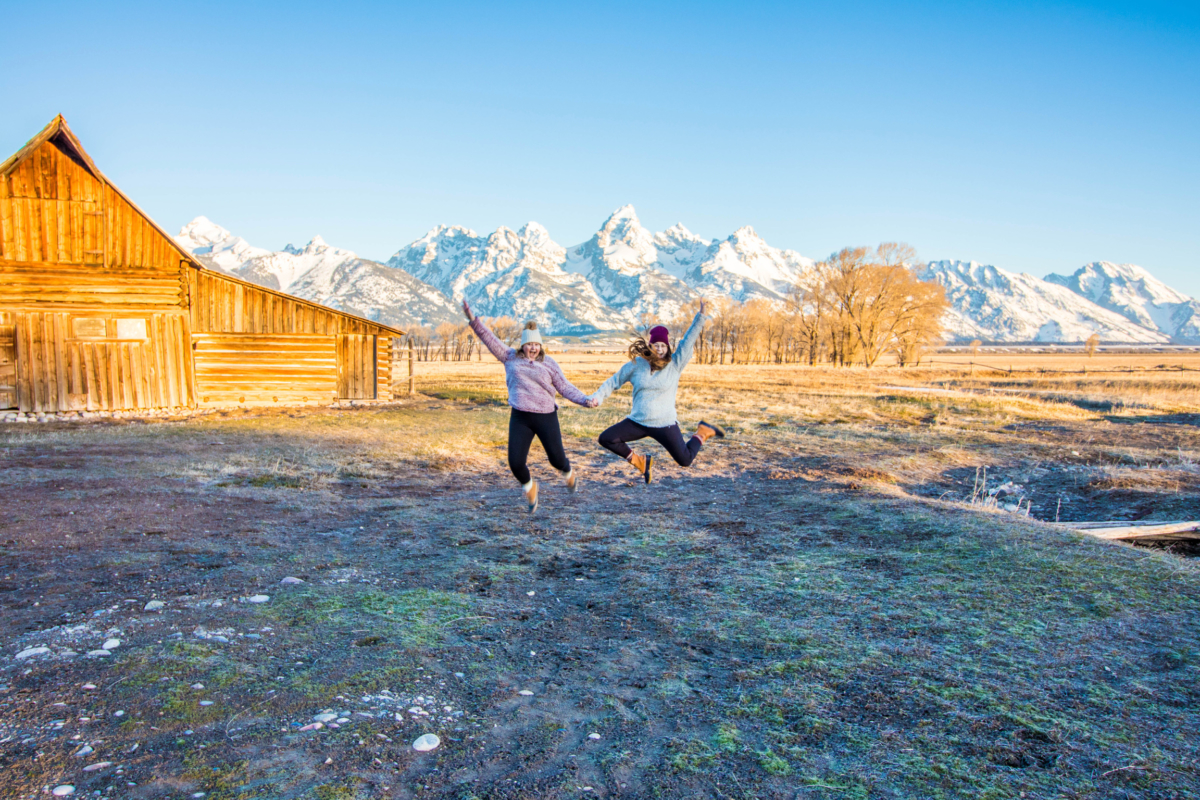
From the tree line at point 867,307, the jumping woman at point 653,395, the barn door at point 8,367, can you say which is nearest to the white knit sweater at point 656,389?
the jumping woman at point 653,395

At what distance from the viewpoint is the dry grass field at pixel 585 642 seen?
11.2ft

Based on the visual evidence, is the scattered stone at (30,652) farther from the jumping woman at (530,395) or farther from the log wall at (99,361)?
the log wall at (99,361)

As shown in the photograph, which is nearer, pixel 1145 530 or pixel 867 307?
pixel 1145 530

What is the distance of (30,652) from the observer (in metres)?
4.50

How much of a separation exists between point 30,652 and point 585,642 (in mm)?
3695

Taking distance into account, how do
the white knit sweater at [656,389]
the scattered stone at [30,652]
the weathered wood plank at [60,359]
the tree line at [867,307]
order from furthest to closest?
the tree line at [867,307] < the weathered wood plank at [60,359] < the white knit sweater at [656,389] < the scattered stone at [30,652]

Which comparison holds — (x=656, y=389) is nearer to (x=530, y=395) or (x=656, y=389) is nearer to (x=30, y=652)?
(x=530, y=395)

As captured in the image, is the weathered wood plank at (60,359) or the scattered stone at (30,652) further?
the weathered wood plank at (60,359)

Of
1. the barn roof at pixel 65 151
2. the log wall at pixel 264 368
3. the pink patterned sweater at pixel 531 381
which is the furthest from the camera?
the log wall at pixel 264 368

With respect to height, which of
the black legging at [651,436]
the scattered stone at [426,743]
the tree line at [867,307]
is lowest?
the scattered stone at [426,743]

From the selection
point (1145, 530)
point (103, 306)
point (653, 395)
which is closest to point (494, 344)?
point (653, 395)

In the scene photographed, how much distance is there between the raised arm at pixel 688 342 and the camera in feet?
25.5

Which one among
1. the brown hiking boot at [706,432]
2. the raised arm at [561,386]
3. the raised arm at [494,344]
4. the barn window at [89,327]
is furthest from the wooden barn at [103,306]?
the brown hiking boot at [706,432]

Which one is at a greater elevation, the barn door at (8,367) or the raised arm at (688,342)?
the raised arm at (688,342)
